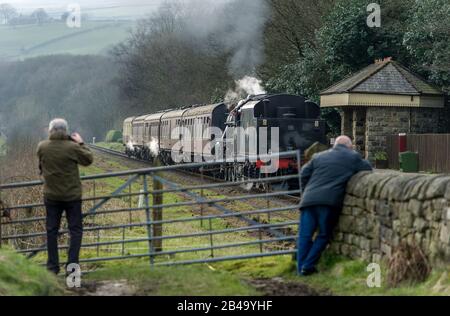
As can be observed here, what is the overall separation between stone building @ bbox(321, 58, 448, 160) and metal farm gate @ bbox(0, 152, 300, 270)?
23.5ft

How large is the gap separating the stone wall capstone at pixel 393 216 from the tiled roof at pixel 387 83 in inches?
837

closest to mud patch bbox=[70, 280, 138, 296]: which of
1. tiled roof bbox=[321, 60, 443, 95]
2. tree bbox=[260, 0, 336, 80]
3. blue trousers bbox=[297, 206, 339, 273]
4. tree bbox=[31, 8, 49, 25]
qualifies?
blue trousers bbox=[297, 206, 339, 273]

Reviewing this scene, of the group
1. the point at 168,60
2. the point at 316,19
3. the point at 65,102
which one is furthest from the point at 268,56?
the point at 65,102

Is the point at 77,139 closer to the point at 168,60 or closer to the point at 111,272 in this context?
the point at 111,272

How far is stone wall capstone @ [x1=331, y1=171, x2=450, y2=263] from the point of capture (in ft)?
29.8

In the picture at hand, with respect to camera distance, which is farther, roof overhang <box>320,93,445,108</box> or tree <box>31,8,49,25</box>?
tree <box>31,8,49,25</box>

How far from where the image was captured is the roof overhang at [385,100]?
1256 inches

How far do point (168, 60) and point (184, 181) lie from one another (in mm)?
35589

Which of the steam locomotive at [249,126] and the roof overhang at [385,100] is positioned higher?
the roof overhang at [385,100]

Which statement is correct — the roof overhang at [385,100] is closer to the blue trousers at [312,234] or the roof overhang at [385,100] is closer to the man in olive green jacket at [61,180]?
the blue trousers at [312,234]

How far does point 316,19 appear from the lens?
41.8 m

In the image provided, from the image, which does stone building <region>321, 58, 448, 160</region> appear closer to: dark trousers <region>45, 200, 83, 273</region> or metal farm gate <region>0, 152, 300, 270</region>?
metal farm gate <region>0, 152, 300, 270</region>

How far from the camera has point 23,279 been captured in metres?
9.18

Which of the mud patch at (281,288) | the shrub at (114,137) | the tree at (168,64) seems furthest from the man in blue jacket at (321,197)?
the shrub at (114,137)
